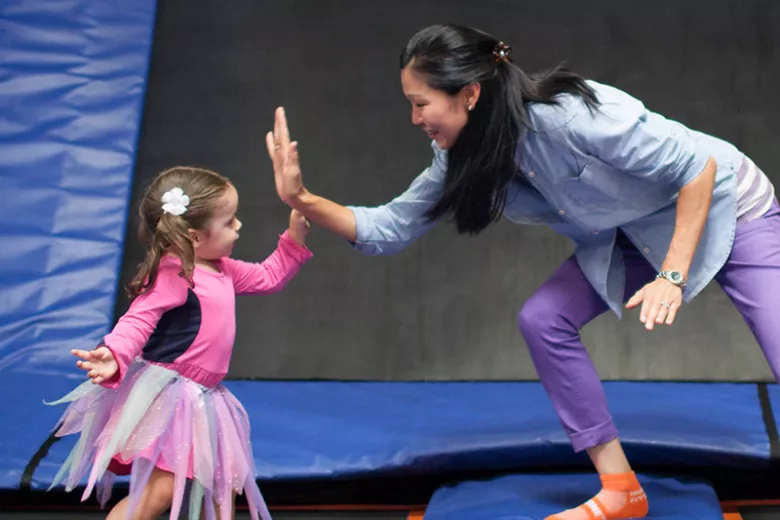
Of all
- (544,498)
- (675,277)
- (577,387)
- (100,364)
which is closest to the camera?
(100,364)

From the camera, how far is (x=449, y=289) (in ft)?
9.96

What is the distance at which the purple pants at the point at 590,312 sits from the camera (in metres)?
1.85

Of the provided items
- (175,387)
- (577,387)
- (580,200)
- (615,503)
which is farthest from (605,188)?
(175,387)

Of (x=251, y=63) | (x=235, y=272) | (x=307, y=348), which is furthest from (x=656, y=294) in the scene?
(x=251, y=63)

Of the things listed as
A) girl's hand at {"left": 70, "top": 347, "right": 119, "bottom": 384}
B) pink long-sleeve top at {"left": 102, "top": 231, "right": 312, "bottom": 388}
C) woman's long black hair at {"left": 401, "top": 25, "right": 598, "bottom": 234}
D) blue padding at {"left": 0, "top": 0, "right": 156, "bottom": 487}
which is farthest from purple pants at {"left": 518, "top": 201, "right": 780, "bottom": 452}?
blue padding at {"left": 0, "top": 0, "right": 156, "bottom": 487}

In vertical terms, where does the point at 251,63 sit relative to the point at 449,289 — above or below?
above

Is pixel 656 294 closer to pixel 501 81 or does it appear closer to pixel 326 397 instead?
pixel 501 81

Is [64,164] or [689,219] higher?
[689,219]

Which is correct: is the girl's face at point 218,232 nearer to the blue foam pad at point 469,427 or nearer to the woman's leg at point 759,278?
the blue foam pad at point 469,427

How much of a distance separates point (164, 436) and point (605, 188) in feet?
3.12

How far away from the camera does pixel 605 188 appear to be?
1.88 meters

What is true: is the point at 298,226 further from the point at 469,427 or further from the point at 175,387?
the point at 469,427

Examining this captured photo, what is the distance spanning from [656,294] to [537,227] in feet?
4.57

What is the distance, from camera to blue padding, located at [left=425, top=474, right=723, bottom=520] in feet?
6.51
